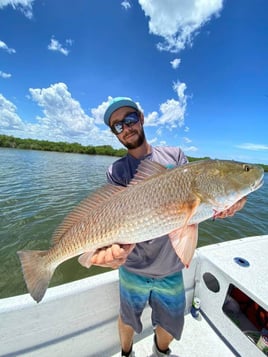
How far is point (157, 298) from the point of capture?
2268mm

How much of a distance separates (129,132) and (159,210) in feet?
3.41

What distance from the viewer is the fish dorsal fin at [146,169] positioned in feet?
6.55

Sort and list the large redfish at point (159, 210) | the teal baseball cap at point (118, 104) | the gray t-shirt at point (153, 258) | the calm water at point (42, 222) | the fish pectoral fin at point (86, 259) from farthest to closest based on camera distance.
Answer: the calm water at point (42, 222) < the teal baseball cap at point (118, 104) < the gray t-shirt at point (153, 258) < the fish pectoral fin at point (86, 259) < the large redfish at point (159, 210)

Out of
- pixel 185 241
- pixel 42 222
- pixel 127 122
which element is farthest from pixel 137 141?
pixel 42 222

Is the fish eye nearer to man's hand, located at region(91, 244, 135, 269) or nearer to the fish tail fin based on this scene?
man's hand, located at region(91, 244, 135, 269)

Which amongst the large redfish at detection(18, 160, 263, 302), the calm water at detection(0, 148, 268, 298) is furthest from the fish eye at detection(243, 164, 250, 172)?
the calm water at detection(0, 148, 268, 298)

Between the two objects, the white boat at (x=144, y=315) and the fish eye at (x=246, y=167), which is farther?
the white boat at (x=144, y=315)

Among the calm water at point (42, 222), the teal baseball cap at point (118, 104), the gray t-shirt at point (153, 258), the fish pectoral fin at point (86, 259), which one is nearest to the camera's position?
the fish pectoral fin at point (86, 259)

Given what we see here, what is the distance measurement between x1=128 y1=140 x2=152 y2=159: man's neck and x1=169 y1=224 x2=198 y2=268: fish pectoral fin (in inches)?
39.0

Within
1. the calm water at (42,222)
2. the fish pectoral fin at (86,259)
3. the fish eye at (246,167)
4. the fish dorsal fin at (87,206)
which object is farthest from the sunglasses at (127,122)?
the calm water at (42,222)

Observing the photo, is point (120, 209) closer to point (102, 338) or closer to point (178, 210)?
point (178, 210)

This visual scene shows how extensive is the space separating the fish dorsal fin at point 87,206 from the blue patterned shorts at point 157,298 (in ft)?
2.54

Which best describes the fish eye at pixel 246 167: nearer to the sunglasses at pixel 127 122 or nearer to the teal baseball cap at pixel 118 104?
the sunglasses at pixel 127 122

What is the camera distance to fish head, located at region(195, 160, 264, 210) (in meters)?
1.79
